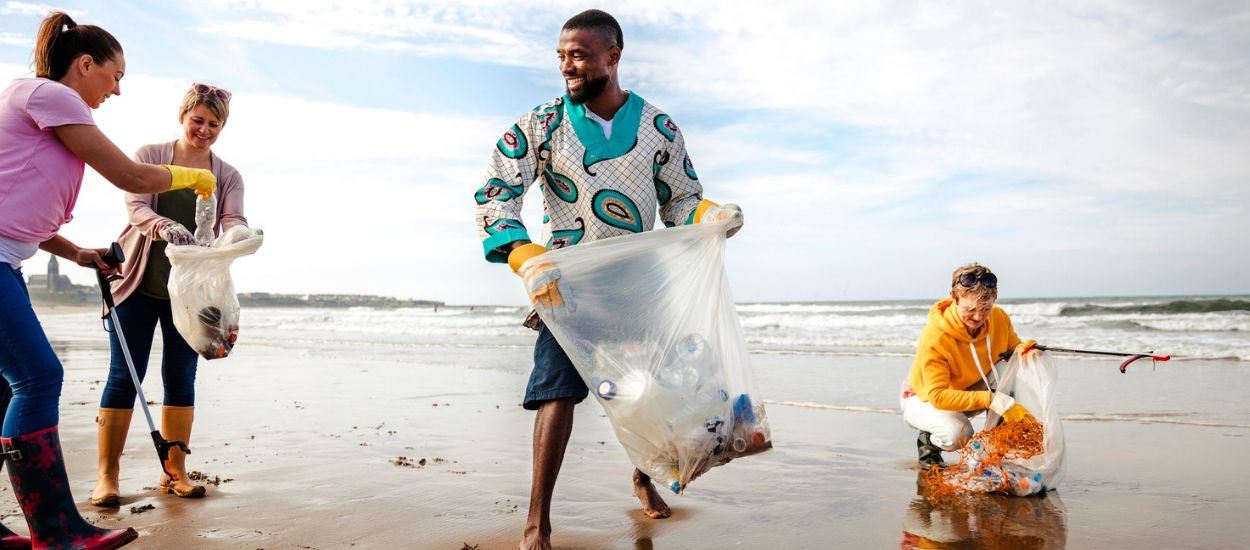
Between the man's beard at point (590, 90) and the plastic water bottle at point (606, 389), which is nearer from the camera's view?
the plastic water bottle at point (606, 389)

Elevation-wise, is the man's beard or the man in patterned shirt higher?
the man's beard

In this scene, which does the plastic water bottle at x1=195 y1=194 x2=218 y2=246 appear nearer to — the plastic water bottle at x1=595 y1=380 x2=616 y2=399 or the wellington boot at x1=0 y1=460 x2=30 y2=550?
the wellington boot at x1=0 y1=460 x2=30 y2=550

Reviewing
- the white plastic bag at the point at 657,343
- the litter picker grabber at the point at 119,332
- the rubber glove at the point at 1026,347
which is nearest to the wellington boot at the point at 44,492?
the litter picker grabber at the point at 119,332

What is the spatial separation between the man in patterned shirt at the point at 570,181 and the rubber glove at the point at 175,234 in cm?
137

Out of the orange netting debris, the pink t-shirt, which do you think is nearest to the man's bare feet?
the orange netting debris

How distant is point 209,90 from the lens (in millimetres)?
3324

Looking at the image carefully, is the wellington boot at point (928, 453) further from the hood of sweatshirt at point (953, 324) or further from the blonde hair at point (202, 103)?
the blonde hair at point (202, 103)

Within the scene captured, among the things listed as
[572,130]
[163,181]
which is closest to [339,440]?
[163,181]

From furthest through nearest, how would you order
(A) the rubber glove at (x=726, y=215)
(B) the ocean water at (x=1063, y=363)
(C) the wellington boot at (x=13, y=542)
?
1. (B) the ocean water at (x=1063, y=363)
2. (A) the rubber glove at (x=726, y=215)
3. (C) the wellington boot at (x=13, y=542)

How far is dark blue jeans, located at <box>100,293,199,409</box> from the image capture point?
10.7 feet

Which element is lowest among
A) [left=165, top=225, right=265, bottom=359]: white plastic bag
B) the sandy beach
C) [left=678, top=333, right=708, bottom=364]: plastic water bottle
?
the sandy beach

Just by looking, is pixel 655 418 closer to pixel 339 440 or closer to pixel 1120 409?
pixel 339 440

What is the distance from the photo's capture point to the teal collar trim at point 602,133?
104 inches

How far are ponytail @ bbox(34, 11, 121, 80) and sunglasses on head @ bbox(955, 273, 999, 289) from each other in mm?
3260
